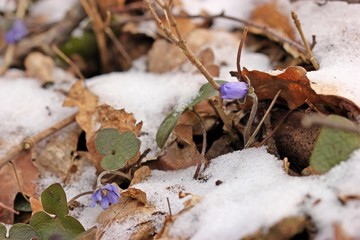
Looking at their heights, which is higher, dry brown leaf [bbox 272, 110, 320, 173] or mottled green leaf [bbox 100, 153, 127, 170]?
mottled green leaf [bbox 100, 153, 127, 170]

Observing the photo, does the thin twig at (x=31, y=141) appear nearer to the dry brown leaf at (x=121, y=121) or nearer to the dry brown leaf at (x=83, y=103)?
the dry brown leaf at (x=83, y=103)

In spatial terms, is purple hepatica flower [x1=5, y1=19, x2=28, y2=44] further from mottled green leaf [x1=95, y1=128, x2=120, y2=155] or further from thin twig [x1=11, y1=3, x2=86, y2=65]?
mottled green leaf [x1=95, y1=128, x2=120, y2=155]

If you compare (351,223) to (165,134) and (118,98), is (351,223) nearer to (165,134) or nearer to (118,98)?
(165,134)

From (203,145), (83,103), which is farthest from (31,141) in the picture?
(203,145)

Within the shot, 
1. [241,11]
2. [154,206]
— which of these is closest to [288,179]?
[154,206]

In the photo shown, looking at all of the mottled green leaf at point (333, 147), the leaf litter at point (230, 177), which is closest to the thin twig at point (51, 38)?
the leaf litter at point (230, 177)

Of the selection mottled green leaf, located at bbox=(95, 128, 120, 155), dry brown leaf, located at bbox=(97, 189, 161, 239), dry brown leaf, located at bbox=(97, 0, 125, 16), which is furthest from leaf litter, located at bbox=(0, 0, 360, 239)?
dry brown leaf, located at bbox=(97, 0, 125, 16)
